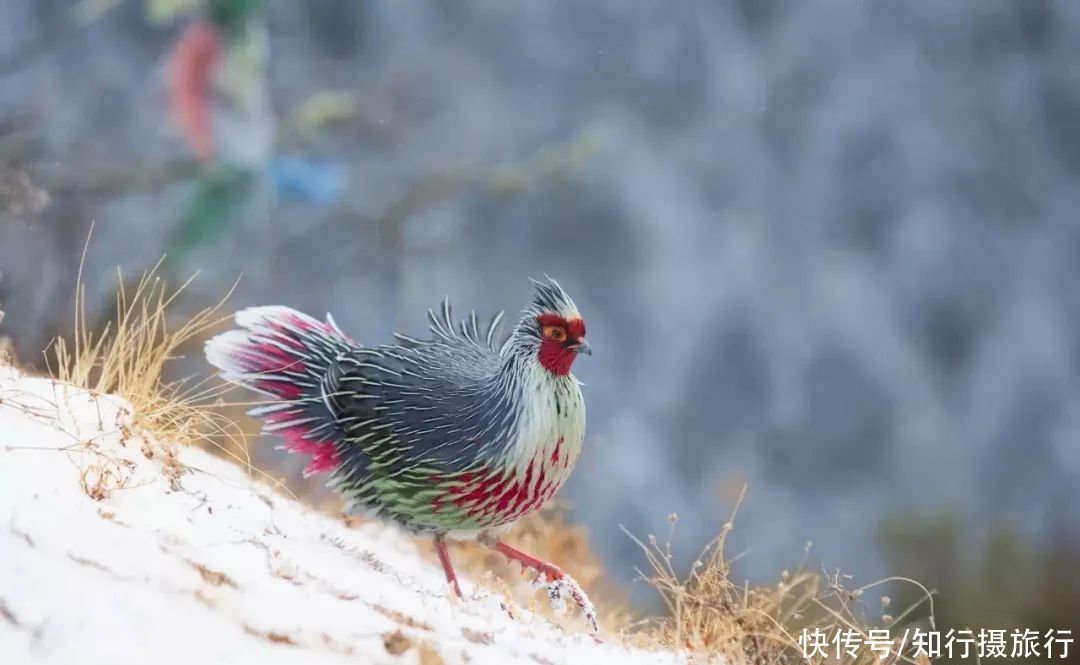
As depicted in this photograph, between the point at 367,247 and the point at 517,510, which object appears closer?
the point at 517,510

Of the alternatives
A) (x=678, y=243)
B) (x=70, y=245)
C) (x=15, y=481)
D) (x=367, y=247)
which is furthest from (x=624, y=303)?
(x=15, y=481)

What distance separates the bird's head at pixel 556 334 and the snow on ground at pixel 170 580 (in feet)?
1.08

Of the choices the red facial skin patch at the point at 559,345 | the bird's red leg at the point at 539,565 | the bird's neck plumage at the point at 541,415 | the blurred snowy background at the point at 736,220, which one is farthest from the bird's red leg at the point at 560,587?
the blurred snowy background at the point at 736,220

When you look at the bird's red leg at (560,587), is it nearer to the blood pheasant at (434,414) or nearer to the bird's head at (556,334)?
the blood pheasant at (434,414)

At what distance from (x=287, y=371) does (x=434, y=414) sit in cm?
25

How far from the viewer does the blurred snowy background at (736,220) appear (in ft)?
7.39

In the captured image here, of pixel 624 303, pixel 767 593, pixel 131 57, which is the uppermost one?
pixel 131 57

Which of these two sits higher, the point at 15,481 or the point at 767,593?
the point at 15,481

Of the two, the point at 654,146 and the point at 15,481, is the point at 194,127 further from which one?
the point at 15,481

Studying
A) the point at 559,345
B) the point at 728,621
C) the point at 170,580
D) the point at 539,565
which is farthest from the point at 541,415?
the point at 170,580

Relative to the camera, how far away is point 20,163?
83.2 inches

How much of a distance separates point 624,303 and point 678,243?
0.62 feet

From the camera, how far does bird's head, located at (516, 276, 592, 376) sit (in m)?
1.31

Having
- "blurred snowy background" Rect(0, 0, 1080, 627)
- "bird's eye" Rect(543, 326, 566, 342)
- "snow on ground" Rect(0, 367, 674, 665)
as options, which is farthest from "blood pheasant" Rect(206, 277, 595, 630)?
"blurred snowy background" Rect(0, 0, 1080, 627)
